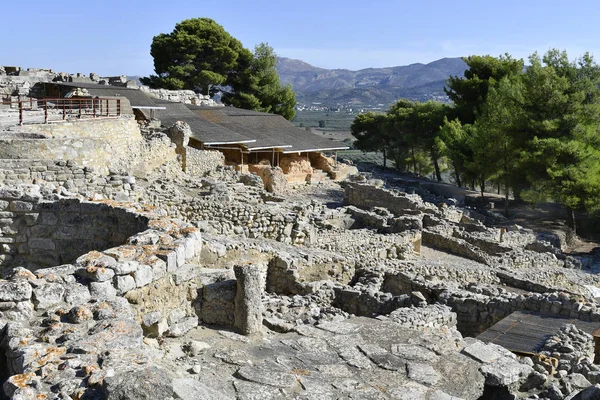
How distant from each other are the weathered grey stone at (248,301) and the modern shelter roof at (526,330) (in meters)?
3.44

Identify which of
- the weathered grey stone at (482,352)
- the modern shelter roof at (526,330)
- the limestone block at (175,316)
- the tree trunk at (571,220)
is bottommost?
the tree trunk at (571,220)

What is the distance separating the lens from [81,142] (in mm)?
12602

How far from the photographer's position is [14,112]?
16.8 meters

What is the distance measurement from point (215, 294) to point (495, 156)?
923 inches

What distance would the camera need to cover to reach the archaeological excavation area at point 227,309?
178 inches

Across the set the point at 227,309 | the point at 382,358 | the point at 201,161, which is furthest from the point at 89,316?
the point at 201,161

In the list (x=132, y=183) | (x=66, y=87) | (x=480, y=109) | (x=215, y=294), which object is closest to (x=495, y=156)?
(x=480, y=109)

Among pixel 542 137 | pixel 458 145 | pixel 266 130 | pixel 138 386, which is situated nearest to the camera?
pixel 138 386

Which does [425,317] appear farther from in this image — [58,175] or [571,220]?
[571,220]

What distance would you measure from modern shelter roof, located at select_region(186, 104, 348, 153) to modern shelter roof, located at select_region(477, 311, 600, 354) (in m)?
17.0

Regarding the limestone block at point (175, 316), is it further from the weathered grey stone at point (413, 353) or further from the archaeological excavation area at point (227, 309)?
the weathered grey stone at point (413, 353)

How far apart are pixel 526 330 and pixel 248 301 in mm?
4454

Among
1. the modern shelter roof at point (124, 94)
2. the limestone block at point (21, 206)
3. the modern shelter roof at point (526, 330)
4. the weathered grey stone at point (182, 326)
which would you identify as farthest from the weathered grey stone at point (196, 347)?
the modern shelter roof at point (124, 94)

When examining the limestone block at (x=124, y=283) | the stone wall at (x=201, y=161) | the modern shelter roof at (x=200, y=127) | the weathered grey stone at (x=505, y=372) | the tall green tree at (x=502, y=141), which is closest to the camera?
the limestone block at (x=124, y=283)
